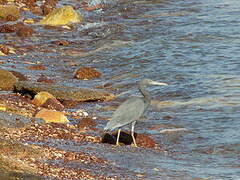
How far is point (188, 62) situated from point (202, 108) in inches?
220

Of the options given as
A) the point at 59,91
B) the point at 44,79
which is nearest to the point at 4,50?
the point at 44,79

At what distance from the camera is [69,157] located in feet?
35.8

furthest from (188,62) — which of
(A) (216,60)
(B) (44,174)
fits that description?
(B) (44,174)

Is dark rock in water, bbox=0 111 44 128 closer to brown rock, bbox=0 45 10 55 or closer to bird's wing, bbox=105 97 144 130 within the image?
bird's wing, bbox=105 97 144 130

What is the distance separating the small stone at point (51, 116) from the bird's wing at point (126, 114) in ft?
4.96

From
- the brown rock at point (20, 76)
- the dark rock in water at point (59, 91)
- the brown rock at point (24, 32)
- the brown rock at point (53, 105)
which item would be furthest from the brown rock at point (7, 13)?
the brown rock at point (53, 105)

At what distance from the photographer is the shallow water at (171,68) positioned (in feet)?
40.5

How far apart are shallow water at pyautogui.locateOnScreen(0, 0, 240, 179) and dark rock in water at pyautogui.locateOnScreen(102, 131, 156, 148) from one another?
0.38 m

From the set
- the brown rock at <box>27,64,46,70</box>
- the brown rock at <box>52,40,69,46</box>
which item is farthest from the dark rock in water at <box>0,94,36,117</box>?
the brown rock at <box>52,40,69,46</box>

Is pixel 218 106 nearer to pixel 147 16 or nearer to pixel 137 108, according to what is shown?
pixel 137 108

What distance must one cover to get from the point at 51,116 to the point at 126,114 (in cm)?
177

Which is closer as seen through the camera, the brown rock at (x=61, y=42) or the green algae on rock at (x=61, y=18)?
the brown rock at (x=61, y=42)

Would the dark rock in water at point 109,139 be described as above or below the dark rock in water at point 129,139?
above

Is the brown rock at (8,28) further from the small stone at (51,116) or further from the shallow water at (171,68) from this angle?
the small stone at (51,116)
